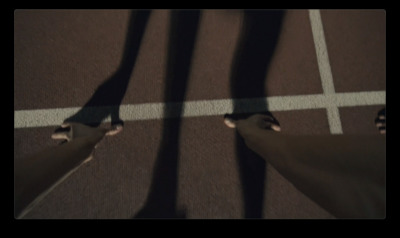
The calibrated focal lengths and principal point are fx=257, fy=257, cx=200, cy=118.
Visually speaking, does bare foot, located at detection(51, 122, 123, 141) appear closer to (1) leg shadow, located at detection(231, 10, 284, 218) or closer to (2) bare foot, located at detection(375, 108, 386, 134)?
(1) leg shadow, located at detection(231, 10, 284, 218)

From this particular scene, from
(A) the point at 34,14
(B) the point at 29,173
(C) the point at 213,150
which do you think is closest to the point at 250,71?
(C) the point at 213,150

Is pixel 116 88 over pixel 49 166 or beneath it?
over

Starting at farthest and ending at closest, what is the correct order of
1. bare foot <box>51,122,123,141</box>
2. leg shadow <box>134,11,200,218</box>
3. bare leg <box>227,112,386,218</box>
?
leg shadow <box>134,11,200,218</box> → bare foot <box>51,122,123,141</box> → bare leg <box>227,112,386,218</box>

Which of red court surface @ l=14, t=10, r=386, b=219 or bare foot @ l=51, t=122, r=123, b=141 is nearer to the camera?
bare foot @ l=51, t=122, r=123, b=141

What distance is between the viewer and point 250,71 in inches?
79.1

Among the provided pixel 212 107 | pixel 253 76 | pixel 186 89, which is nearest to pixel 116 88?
pixel 186 89

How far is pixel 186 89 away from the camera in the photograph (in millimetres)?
1981

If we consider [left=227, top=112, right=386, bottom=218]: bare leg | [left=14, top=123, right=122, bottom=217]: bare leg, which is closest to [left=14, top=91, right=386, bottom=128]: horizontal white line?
[left=14, top=123, right=122, bottom=217]: bare leg

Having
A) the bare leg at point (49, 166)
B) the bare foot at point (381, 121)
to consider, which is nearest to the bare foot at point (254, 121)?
the bare foot at point (381, 121)

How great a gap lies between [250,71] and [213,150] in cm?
68

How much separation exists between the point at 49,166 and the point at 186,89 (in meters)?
1.05

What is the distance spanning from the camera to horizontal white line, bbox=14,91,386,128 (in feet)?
6.33

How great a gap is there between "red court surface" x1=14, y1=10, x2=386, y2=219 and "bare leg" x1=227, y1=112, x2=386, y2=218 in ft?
1.77

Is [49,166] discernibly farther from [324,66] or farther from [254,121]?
[324,66]
